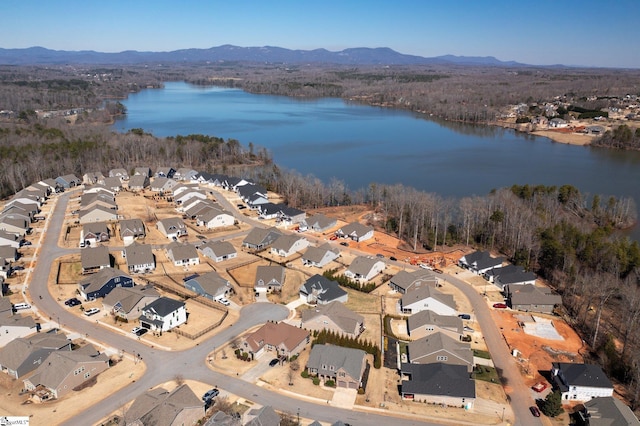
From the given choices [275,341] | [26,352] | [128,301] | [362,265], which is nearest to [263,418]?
[275,341]

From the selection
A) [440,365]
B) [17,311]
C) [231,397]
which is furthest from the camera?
[17,311]

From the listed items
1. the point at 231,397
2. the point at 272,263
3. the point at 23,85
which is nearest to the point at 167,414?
the point at 231,397

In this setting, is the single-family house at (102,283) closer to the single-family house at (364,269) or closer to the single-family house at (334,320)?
the single-family house at (334,320)

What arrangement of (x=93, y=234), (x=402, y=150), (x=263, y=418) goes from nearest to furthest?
(x=263, y=418)
(x=93, y=234)
(x=402, y=150)

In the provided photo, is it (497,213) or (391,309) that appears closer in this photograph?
(391,309)

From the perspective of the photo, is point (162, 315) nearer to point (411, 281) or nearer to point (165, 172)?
point (411, 281)

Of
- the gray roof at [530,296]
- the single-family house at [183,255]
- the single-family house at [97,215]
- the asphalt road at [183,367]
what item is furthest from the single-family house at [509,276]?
the single-family house at [97,215]

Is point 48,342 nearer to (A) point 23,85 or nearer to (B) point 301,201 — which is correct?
(B) point 301,201
